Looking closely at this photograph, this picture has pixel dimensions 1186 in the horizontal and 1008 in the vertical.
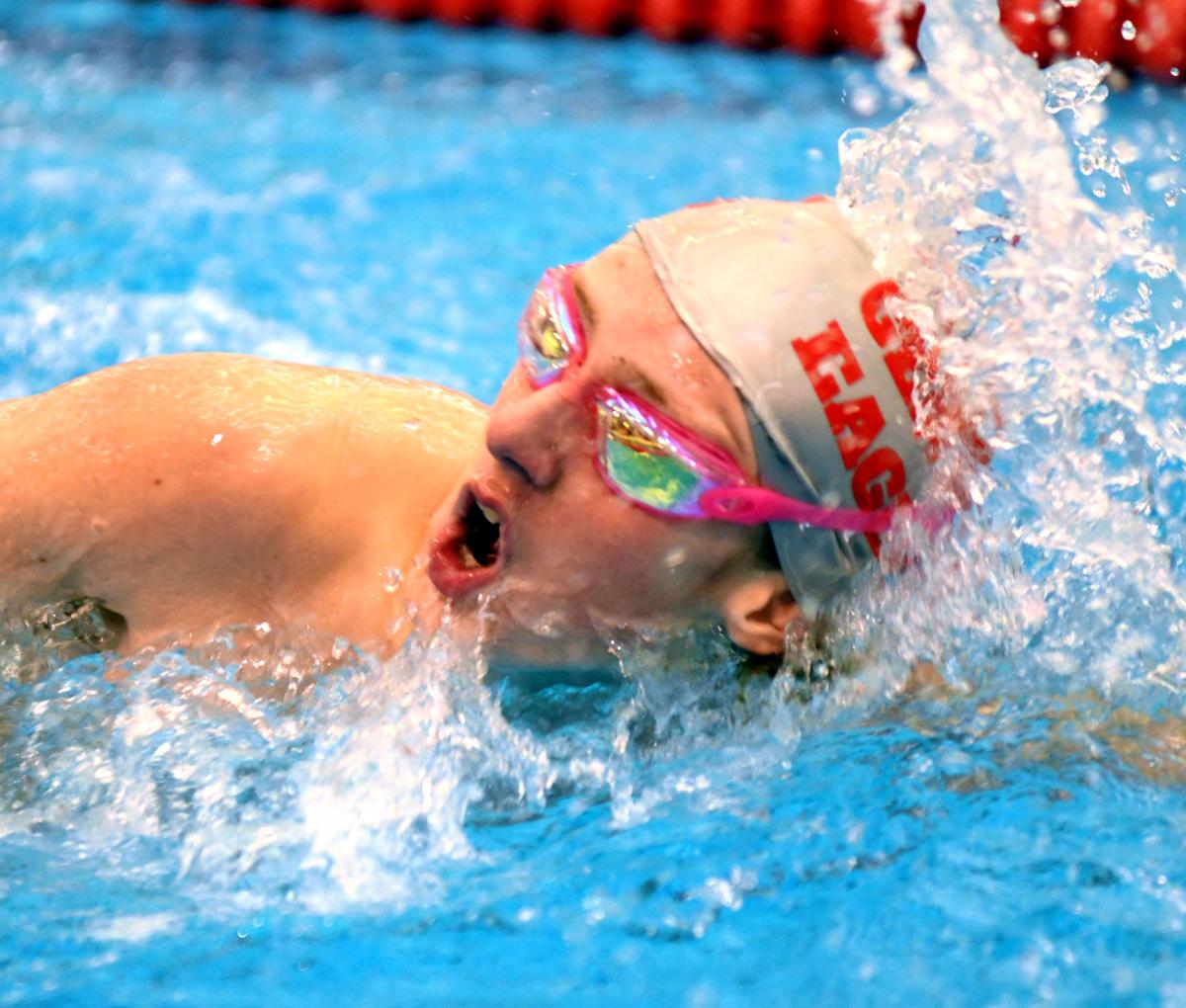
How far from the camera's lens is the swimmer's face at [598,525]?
186 cm

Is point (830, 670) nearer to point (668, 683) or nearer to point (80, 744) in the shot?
point (668, 683)

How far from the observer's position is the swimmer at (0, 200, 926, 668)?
6.05ft

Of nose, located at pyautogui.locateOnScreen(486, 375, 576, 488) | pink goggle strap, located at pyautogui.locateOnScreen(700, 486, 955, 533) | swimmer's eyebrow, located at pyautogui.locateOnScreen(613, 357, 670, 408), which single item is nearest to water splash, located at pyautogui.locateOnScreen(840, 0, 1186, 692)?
pink goggle strap, located at pyautogui.locateOnScreen(700, 486, 955, 533)

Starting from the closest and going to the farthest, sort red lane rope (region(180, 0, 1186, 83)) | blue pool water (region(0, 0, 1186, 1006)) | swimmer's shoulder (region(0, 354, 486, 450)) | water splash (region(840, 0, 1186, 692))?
blue pool water (region(0, 0, 1186, 1006)) < water splash (region(840, 0, 1186, 692)) < swimmer's shoulder (region(0, 354, 486, 450)) < red lane rope (region(180, 0, 1186, 83))

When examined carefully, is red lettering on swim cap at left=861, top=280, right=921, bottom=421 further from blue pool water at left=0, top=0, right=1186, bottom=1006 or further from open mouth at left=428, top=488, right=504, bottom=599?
open mouth at left=428, top=488, right=504, bottom=599

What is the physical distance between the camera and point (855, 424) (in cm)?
184

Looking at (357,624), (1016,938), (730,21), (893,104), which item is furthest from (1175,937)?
(730,21)

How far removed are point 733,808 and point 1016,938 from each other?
406 mm

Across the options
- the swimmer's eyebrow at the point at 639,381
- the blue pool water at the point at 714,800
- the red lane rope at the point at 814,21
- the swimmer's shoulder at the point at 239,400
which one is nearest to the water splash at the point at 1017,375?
the blue pool water at the point at 714,800

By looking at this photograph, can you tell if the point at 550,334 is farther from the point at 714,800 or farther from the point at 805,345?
the point at 714,800

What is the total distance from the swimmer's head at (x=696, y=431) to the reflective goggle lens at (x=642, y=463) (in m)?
0.01

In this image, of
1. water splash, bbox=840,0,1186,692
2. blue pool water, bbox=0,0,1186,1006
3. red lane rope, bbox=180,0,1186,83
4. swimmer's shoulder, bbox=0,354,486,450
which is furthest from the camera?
red lane rope, bbox=180,0,1186,83

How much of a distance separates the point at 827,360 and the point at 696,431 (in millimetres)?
182

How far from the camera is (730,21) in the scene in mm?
5234
